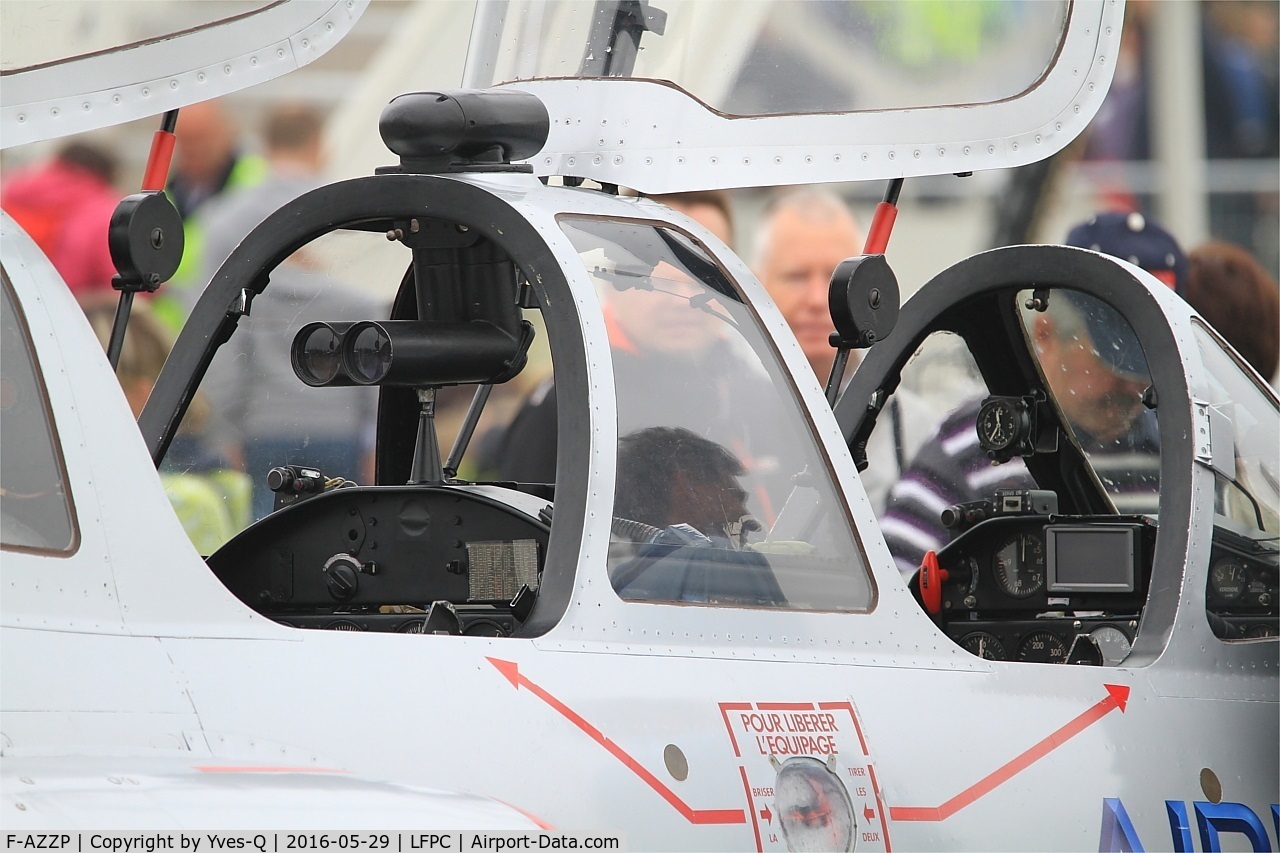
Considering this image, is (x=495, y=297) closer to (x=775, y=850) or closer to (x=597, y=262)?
(x=597, y=262)

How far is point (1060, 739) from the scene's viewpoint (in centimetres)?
376

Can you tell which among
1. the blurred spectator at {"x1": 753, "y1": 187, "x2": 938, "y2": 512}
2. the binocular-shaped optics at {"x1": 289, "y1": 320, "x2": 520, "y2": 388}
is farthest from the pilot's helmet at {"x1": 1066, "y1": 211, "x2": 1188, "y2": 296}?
the binocular-shaped optics at {"x1": 289, "y1": 320, "x2": 520, "y2": 388}

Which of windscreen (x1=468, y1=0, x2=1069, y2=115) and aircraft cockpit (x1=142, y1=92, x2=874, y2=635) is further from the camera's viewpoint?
windscreen (x1=468, y1=0, x2=1069, y2=115)

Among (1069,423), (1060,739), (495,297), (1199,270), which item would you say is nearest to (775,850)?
(1060,739)

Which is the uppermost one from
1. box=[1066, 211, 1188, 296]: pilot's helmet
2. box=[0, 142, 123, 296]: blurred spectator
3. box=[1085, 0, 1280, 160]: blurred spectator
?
box=[1085, 0, 1280, 160]: blurred spectator

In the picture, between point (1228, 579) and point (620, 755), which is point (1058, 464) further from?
point (620, 755)

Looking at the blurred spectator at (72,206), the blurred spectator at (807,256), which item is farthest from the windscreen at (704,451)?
the blurred spectator at (72,206)

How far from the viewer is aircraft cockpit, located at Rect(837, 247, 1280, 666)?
4.53 metres

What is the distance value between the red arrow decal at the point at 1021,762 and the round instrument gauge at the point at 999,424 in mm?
1485

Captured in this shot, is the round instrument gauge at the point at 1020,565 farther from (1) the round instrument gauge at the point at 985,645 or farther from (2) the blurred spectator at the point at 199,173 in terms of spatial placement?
(2) the blurred spectator at the point at 199,173

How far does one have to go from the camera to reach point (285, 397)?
4578 millimetres

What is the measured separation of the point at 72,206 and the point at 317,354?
402cm

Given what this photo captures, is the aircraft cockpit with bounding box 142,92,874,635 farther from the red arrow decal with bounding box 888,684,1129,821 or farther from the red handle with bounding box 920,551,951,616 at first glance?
the red handle with bounding box 920,551,951,616

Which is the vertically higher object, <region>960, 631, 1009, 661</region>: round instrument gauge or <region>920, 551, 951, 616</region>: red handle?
<region>920, 551, 951, 616</region>: red handle
